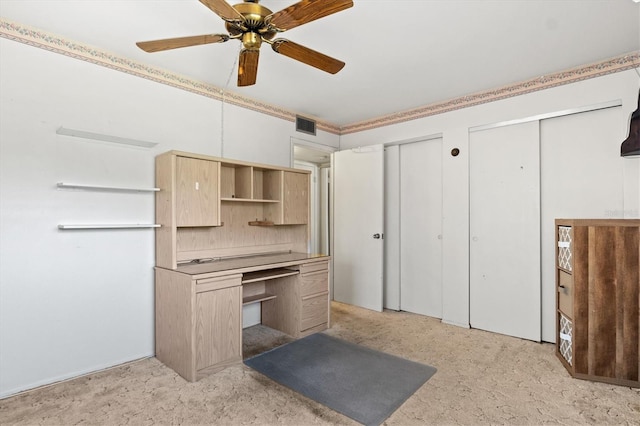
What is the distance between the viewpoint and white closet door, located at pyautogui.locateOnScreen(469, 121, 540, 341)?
3.21 m

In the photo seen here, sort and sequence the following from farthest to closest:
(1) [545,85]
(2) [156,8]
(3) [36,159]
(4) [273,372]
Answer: (1) [545,85] → (4) [273,372] → (3) [36,159] → (2) [156,8]

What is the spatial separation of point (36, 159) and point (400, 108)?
3550 millimetres

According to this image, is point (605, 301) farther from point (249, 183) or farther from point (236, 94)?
point (236, 94)

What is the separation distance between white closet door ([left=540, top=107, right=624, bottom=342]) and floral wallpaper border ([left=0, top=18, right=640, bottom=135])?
35cm

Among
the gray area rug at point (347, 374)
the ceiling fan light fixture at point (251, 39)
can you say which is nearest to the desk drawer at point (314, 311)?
the gray area rug at point (347, 374)

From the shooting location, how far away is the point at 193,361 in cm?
244

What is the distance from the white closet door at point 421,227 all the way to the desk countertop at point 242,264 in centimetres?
124

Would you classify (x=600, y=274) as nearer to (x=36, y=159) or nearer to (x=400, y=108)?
(x=400, y=108)

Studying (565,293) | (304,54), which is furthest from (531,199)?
(304,54)

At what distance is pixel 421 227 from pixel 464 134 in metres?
1.18

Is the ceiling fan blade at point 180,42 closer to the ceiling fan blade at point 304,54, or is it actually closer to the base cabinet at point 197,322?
the ceiling fan blade at point 304,54

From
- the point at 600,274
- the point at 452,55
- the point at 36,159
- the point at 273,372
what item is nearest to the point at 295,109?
the point at 452,55

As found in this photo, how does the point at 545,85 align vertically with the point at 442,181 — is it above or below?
above

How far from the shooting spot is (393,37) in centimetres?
244
